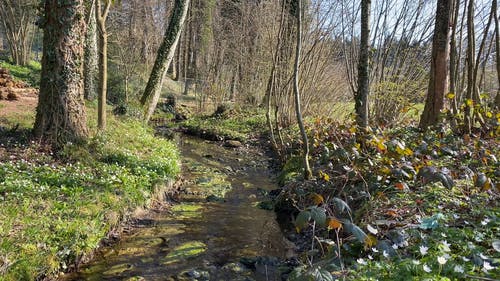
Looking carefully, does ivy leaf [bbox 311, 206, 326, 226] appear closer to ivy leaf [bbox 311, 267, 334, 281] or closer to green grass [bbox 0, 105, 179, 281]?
ivy leaf [bbox 311, 267, 334, 281]

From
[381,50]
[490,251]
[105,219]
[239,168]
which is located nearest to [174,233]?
[105,219]

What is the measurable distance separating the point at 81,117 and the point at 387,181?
5.18m

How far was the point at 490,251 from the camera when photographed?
3.21 metres

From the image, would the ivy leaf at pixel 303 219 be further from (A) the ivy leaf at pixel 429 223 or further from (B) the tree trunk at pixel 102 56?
(B) the tree trunk at pixel 102 56

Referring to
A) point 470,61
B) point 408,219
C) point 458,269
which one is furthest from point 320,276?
point 470,61

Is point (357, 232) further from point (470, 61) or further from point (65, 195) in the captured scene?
point (470, 61)

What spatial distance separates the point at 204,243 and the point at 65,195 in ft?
6.38

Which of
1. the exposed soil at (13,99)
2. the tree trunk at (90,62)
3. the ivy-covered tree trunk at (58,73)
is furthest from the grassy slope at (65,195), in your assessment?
the tree trunk at (90,62)

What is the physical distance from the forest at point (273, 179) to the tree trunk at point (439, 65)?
0.03 metres

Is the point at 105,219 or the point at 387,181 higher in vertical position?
the point at 387,181

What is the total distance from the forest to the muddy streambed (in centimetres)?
3

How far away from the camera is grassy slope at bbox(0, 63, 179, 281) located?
3867 mm

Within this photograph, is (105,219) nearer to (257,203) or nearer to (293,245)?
(293,245)

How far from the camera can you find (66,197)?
5094mm
